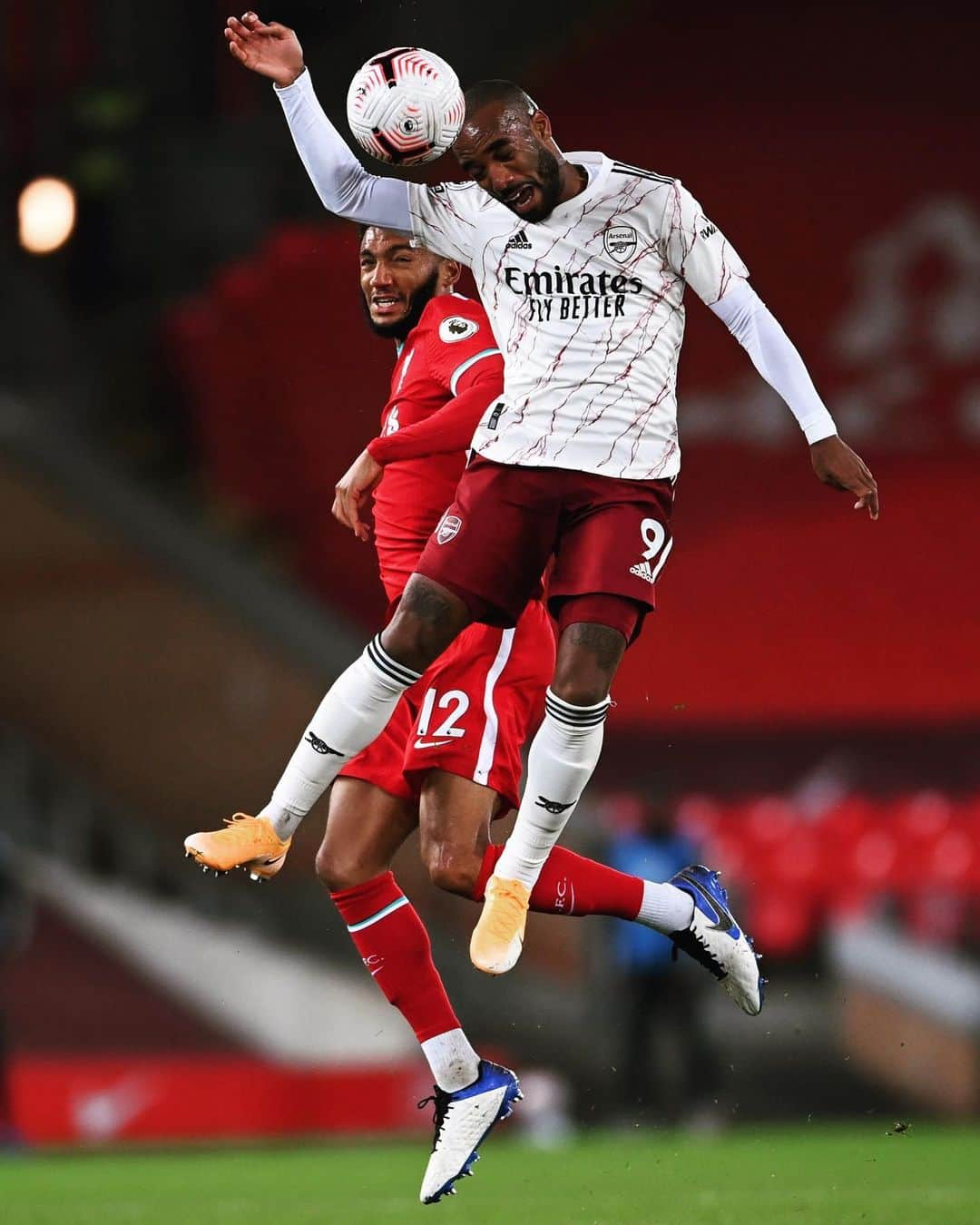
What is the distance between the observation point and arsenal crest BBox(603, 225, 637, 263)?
5.49 metres

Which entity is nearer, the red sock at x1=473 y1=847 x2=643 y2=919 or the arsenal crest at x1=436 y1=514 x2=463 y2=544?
the arsenal crest at x1=436 y1=514 x2=463 y2=544

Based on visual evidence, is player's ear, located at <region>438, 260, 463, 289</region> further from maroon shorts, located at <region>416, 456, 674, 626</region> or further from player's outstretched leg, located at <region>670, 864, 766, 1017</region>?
player's outstretched leg, located at <region>670, 864, 766, 1017</region>

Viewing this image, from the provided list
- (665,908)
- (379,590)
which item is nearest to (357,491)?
(665,908)

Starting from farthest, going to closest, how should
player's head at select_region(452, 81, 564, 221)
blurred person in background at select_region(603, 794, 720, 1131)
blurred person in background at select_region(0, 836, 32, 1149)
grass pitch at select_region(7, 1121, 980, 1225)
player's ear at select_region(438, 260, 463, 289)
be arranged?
blurred person in background at select_region(603, 794, 720, 1131) < blurred person in background at select_region(0, 836, 32, 1149) < grass pitch at select_region(7, 1121, 980, 1225) < player's ear at select_region(438, 260, 463, 289) < player's head at select_region(452, 81, 564, 221)

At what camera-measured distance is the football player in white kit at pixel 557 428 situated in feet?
17.8

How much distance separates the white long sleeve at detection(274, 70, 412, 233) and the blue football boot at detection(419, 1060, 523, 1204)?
2323 mm

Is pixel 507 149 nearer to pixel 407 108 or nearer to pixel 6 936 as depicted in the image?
pixel 407 108

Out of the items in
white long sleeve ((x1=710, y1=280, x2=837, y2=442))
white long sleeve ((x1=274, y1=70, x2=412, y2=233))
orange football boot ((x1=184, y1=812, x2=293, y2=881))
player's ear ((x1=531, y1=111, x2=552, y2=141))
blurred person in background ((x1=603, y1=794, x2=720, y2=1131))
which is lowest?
blurred person in background ((x1=603, y1=794, x2=720, y2=1131))

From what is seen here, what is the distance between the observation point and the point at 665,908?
6082 millimetres

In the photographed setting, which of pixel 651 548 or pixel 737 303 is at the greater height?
pixel 737 303

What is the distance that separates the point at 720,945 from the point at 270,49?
2713 millimetres

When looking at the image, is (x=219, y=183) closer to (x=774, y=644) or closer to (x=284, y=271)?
(x=284, y=271)

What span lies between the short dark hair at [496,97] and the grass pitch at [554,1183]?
10.7 feet

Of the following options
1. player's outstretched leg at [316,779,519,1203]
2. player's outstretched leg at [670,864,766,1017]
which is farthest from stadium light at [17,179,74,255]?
player's outstretched leg at [670,864,766,1017]
